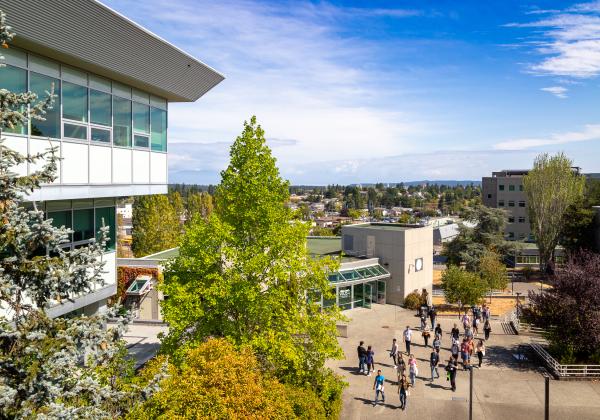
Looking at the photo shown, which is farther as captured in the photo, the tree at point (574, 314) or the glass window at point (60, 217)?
the tree at point (574, 314)

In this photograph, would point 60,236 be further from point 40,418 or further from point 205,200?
point 205,200

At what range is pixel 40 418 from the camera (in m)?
6.20

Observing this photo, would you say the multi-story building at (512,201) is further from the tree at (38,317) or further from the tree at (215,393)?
the tree at (38,317)

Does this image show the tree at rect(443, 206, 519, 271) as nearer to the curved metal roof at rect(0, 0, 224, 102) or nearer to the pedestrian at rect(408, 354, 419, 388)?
the pedestrian at rect(408, 354, 419, 388)

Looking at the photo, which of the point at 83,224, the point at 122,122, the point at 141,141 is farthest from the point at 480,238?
the point at 83,224

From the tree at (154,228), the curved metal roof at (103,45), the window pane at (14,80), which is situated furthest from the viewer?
the tree at (154,228)

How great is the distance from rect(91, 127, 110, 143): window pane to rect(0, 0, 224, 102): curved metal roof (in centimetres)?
191

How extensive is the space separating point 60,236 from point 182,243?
917 cm

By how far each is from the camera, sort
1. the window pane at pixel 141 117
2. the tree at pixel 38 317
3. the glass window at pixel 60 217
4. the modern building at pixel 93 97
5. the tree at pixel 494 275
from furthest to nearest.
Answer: the tree at pixel 494 275 → the window pane at pixel 141 117 → the glass window at pixel 60 217 → the modern building at pixel 93 97 → the tree at pixel 38 317

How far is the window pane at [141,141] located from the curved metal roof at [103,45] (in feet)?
6.11

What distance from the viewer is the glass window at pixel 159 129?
1828 cm

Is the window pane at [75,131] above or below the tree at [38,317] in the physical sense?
above

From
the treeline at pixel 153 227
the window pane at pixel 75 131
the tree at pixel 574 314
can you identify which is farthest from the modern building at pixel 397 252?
the window pane at pixel 75 131

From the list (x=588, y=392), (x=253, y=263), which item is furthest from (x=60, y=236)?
(x=588, y=392)
